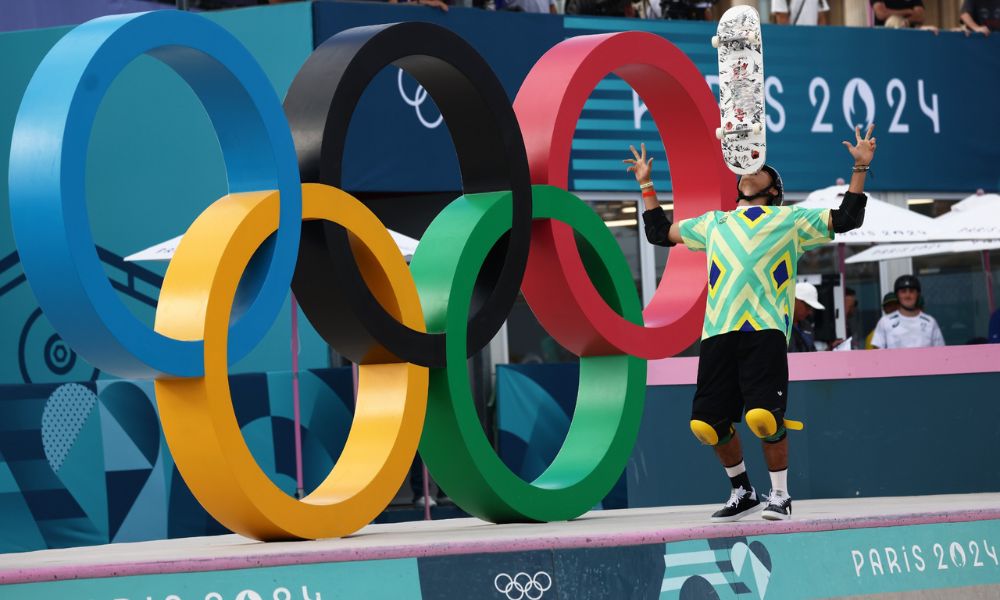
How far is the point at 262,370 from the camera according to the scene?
45.0ft

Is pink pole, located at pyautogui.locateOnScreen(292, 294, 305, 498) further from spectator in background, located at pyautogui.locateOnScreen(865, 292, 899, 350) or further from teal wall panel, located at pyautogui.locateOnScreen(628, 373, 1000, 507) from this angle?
spectator in background, located at pyautogui.locateOnScreen(865, 292, 899, 350)

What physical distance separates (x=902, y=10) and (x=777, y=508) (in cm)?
1090

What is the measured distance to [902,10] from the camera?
16.9 meters

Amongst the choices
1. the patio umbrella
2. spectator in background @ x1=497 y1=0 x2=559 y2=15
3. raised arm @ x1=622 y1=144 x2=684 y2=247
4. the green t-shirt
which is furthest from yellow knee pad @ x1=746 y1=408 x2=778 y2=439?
spectator in background @ x1=497 y1=0 x2=559 y2=15

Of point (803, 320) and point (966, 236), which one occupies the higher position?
point (966, 236)

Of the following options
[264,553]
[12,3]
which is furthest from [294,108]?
[12,3]

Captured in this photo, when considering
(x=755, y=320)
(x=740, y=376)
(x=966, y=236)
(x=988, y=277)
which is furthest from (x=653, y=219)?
(x=988, y=277)

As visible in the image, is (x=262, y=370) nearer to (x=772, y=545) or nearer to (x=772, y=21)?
(x=772, y=21)

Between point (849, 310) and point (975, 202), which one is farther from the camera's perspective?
point (849, 310)

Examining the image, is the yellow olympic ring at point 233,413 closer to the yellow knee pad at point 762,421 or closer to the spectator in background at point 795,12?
the yellow knee pad at point 762,421

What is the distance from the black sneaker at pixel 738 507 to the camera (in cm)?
759

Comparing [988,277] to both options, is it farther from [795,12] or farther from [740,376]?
[740,376]

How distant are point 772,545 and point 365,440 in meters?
2.14

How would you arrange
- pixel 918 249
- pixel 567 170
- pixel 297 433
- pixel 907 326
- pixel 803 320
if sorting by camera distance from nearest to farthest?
pixel 567 170 → pixel 297 433 → pixel 803 320 → pixel 907 326 → pixel 918 249
